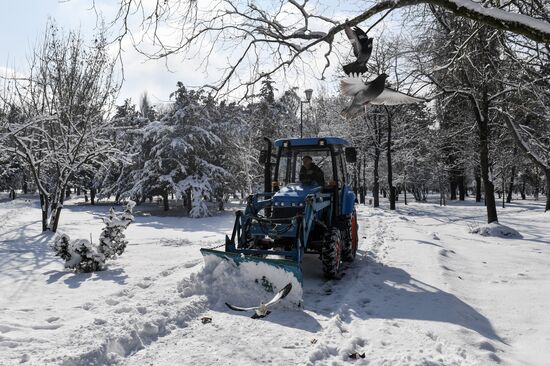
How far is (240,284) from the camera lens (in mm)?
5734

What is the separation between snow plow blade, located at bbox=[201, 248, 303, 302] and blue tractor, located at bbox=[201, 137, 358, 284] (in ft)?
0.05

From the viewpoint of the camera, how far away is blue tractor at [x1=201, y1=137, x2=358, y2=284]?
621 cm

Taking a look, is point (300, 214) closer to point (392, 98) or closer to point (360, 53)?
point (392, 98)

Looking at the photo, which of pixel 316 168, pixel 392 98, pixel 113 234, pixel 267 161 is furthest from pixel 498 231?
pixel 113 234

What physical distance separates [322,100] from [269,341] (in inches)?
1331

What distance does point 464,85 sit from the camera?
43.2 feet

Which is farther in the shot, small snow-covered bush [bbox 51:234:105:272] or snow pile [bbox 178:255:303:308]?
small snow-covered bush [bbox 51:234:105:272]

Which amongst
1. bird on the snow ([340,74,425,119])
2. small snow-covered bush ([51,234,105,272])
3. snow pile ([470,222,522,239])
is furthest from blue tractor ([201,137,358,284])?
snow pile ([470,222,522,239])

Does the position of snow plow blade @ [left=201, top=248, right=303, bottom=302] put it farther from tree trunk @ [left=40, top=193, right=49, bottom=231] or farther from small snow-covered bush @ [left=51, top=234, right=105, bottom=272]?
tree trunk @ [left=40, top=193, right=49, bottom=231]

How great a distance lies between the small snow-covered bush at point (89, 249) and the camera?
7.32m

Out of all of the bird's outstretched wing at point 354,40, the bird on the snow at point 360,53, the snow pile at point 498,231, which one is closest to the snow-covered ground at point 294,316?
the bird on the snow at point 360,53

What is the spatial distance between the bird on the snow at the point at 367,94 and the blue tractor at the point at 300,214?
278 cm

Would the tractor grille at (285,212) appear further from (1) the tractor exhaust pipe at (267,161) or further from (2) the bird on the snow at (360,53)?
(2) the bird on the snow at (360,53)

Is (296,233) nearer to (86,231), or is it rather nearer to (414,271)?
(414,271)
